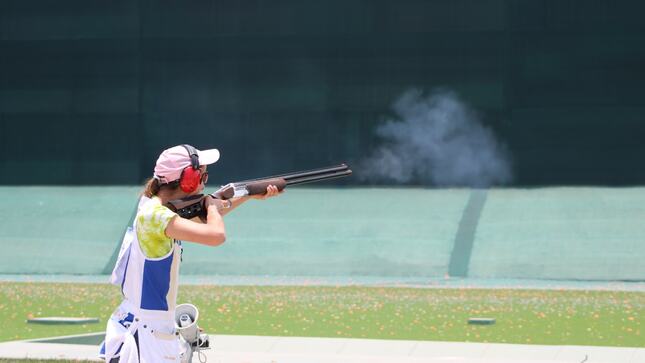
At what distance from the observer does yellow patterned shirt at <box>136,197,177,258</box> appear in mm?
6277

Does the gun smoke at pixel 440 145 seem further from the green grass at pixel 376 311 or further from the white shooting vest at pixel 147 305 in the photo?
the white shooting vest at pixel 147 305

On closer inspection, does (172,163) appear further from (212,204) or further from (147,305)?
(147,305)

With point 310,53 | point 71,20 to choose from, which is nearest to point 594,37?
point 310,53

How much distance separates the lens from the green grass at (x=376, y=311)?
1337cm

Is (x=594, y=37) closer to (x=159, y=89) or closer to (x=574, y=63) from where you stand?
(x=574, y=63)

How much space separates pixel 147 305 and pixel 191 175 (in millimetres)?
661

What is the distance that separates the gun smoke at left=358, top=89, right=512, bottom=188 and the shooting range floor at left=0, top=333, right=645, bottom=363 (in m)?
10.6

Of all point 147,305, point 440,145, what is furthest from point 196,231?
point 440,145

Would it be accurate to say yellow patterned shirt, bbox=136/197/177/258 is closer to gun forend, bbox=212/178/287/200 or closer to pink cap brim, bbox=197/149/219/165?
pink cap brim, bbox=197/149/219/165

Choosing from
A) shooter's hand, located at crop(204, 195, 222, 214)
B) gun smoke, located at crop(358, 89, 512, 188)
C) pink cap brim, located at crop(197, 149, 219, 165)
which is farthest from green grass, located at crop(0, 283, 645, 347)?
pink cap brim, located at crop(197, 149, 219, 165)

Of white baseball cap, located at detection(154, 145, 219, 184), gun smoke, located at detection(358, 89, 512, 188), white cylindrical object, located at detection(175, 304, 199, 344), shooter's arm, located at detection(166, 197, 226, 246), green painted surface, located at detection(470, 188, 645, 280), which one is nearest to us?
shooter's arm, located at detection(166, 197, 226, 246)

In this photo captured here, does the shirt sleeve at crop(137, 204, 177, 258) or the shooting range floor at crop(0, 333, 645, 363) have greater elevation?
the shirt sleeve at crop(137, 204, 177, 258)

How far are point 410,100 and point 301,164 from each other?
2224 millimetres

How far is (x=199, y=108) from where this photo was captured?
23.9 metres
